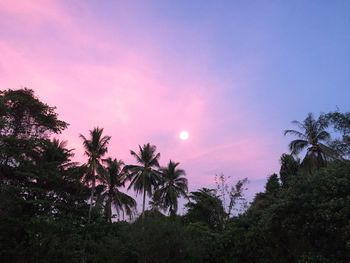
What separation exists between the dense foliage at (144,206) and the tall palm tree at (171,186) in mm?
124

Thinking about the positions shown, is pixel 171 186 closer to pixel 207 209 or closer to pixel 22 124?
pixel 207 209

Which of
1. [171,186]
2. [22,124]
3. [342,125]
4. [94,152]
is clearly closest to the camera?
[342,125]

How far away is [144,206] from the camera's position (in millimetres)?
47062

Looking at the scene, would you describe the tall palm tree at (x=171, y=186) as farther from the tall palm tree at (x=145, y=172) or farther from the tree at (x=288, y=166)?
the tree at (x=288, y=166)

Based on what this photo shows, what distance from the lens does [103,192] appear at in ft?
157

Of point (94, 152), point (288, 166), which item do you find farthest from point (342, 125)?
point (94, 152)

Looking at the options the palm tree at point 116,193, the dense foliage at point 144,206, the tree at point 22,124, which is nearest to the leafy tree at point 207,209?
the dense foliage at point 144,206

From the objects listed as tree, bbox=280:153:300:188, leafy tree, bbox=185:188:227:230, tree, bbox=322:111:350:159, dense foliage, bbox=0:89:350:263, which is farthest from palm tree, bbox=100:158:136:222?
tree, bbox=322:111:350:159

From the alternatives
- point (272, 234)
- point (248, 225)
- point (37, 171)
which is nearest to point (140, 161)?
point (37, 171)

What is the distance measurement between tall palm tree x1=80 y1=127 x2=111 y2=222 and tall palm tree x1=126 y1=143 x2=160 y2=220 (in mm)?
6884

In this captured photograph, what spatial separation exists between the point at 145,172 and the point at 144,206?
4.25 meters

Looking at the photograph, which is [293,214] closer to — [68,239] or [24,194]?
[68,239]

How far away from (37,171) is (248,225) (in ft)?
55.5

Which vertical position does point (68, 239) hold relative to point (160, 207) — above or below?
below
